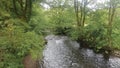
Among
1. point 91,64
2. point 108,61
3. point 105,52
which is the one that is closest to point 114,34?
point 105,52

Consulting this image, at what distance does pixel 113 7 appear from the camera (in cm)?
1962

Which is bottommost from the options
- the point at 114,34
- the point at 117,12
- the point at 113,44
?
the point at 113,44

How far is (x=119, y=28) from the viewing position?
20.1 m

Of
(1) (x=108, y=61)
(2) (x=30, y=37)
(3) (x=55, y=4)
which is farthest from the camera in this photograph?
(3) (x=55, y=4)

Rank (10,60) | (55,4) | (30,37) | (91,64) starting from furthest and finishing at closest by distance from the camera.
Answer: (55,4), (91,64), (30,37), (10,60)

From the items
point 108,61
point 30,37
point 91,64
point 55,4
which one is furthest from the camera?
point 55,4

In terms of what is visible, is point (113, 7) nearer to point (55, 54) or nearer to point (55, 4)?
point (55, 54)

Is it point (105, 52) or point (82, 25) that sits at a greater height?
point (82, 25)

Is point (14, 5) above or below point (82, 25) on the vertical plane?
above

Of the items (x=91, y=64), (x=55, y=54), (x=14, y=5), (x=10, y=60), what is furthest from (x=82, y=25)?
(x=10, y=60)

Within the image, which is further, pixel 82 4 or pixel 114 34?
pixel 82 4

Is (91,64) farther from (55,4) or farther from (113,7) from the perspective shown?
(55,4)

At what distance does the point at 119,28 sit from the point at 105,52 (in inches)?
133

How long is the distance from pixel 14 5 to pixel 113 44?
12639mm
